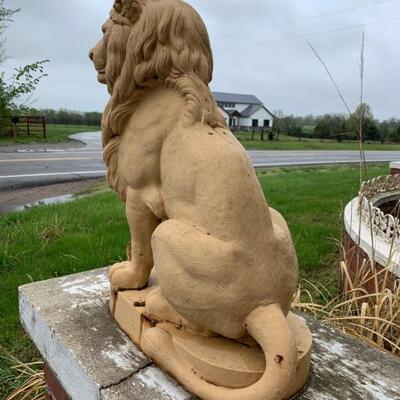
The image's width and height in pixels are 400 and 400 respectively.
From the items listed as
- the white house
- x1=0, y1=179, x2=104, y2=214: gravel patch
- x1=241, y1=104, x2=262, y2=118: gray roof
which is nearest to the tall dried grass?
x1=0, y1=179, x2=104, y2=214: gravel patch

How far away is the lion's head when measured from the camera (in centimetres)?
141

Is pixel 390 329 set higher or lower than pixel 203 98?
lower

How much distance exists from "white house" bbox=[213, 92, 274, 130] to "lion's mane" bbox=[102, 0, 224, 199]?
3892cm

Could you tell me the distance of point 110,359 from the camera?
149cm

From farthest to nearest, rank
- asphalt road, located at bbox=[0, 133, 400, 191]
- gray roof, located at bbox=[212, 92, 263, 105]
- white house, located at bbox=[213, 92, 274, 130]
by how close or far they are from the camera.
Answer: gray roof, located at bbox=[212, 92, 263, 105]
white house, located at bbox=[213, 92, 274, 130]
asphalt road, located at bbox=[0, 133, 400, 191]

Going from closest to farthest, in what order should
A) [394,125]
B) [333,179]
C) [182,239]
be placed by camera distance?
[182,239], [333,179], [394,125]

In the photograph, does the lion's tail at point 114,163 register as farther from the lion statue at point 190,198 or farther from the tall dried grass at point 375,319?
the tall dried grass at point 375,319

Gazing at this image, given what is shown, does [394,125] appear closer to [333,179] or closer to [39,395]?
[333,179]

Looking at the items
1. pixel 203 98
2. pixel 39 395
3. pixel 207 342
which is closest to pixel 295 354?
pixel 207 342

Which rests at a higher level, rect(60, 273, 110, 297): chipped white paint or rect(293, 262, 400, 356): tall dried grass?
rect(60, 273, 110, 297): chipped white paint

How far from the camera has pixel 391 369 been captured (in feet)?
5.30

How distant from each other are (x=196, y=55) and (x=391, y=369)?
1.39m

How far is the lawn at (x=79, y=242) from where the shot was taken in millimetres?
2924

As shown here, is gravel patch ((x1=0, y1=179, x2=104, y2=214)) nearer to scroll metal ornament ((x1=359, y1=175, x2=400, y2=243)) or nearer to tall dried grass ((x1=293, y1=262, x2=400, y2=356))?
scroll metal ornament ((x1=359, y1=175, x2=400, y2=243))
